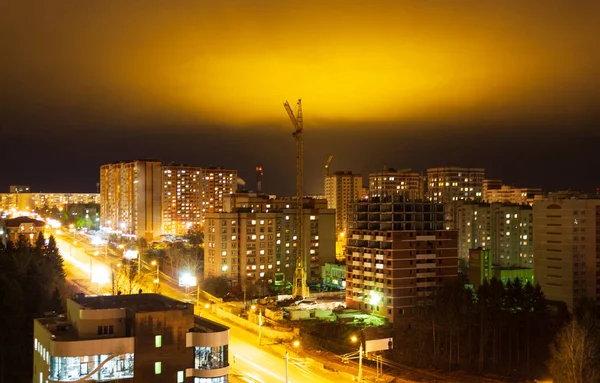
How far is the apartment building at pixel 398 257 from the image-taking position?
27016mm

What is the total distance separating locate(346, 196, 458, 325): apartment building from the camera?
1064 inches

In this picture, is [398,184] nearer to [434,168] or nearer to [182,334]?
[434,168]

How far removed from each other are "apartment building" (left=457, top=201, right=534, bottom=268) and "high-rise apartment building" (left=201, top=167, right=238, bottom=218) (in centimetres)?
2801

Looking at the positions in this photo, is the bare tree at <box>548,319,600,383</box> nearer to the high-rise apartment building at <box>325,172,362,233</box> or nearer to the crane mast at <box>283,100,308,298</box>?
the crane mast at <box>283,100,308,298</box>

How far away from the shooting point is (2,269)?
24641mm

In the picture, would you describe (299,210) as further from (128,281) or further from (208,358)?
(208,358)

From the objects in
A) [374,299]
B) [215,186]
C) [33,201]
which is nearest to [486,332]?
[374,299]

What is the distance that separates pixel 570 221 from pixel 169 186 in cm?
4132

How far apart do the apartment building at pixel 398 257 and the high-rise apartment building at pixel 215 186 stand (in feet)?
126

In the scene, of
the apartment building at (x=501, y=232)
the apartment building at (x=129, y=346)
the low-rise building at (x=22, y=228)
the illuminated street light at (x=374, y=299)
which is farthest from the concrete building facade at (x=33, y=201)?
the apartment building at (x=129, y=346)

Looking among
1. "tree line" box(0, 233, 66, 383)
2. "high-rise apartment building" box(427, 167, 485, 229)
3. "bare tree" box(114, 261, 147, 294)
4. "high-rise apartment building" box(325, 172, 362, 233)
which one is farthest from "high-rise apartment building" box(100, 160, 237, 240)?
"tree line" box(0, 233, 66, 383)

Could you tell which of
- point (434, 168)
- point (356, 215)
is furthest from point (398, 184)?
point (356, 215)

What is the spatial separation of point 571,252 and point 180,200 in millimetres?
41323

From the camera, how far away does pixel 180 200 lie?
63.1 meters
